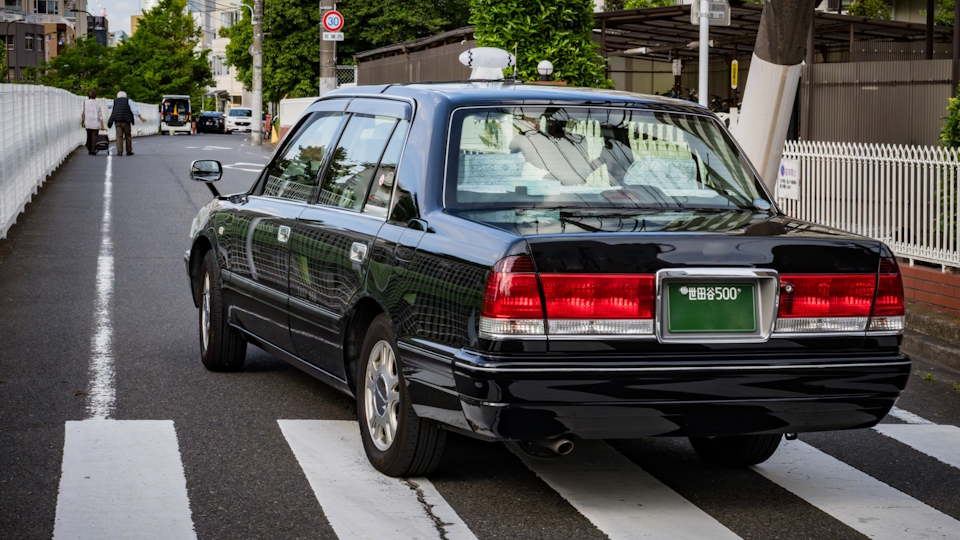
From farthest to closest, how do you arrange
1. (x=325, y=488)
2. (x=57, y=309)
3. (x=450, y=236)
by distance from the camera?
1. (x=57, y=309)
2. (x=325, y=488)
3. (x=450, y=236)

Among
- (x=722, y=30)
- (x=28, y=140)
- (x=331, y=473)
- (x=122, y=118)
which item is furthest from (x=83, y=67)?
(x=331, y=473)

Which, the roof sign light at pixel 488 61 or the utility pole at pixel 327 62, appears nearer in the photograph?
the roof sign light at pixel 488 61

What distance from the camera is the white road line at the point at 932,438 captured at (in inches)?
259

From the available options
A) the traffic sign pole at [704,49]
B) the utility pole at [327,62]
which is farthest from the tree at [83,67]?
the traffic sign pole at [704,49]

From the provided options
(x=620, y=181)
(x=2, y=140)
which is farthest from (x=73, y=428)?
(x=2, y=140)

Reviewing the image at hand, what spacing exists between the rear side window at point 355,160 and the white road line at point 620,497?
143 centimetres

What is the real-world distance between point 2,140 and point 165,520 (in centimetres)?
1172

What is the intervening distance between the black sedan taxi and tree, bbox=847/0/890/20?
2556cm

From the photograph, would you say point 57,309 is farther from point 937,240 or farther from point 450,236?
point 937,240

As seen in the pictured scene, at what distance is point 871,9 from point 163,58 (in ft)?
255

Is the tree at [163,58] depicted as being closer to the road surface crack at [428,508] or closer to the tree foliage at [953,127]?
the tree foliage at [953,127]

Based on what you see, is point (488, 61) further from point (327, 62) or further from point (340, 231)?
point (340, 231)

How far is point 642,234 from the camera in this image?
4.96 metres

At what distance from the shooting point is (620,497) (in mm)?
5523
